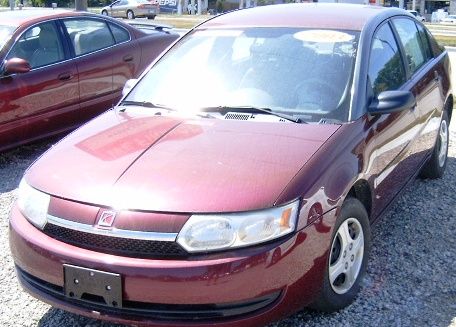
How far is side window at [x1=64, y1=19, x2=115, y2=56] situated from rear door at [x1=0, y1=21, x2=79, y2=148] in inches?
6.4

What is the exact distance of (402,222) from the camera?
14.8ft

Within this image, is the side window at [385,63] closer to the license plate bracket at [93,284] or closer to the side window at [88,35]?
the license plate bracket at [93,284]

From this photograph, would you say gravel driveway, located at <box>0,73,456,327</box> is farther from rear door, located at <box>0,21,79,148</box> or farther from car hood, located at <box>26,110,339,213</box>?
rear door, located at <box>0,21,79,148</box>

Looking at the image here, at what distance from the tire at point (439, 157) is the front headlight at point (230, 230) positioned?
297 cm

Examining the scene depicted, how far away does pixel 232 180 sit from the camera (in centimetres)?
285

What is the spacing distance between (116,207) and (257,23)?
6.59 ft

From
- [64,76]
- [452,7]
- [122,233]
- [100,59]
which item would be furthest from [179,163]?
[452,7]

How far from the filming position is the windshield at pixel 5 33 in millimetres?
6199

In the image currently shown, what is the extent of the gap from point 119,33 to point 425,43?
375 cm

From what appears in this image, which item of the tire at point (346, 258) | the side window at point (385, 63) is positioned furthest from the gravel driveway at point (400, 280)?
the side window at point (385, 63)

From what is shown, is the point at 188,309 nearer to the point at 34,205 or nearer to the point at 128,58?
the point at 34,205

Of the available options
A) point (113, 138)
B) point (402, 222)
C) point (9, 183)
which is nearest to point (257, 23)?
point (113, 138)

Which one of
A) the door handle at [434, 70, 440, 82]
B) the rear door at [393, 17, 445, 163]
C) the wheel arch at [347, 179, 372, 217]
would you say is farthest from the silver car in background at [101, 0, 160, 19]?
the wheel arch at [347, 179, 372, 217]

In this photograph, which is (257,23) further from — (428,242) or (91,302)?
(91,302)
